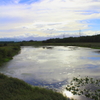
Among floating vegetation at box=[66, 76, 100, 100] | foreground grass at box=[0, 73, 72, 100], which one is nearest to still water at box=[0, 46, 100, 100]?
floating vegetation at box=[66, 76, 100, 100]

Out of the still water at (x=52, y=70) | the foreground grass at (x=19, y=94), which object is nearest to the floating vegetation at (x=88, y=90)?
the still water at (x=52, y=70)

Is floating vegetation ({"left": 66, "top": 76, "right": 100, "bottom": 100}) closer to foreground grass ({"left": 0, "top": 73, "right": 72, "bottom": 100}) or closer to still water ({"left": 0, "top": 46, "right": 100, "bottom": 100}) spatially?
still water ({"left": 0, "top": 46, "right": 100, "bottom": 100})

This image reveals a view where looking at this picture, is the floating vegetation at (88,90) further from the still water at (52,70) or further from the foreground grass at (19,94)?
the foreground grass at (19,94)

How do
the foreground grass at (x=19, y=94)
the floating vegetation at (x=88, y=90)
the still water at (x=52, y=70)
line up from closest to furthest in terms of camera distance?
the foreground grass at (x=19, y=94)
the floating vegetation at (x=88, y=90)
the still water at (x=52, y=70)

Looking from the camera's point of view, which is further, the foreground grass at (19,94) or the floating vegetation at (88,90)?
the floating vegetation at (88,90)

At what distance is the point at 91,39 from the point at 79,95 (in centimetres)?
8625

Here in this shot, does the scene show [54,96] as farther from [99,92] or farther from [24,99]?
[99,92]

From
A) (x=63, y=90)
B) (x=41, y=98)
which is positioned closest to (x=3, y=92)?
(x=41, y=98)

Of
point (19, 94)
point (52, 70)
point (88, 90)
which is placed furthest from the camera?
point (52, 70)

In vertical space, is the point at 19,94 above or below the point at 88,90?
above

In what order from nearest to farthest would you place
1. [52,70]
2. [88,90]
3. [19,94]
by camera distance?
[19,94]
[88,90]
[52,70]

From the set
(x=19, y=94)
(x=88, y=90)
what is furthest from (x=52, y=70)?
(x=19, y=94)

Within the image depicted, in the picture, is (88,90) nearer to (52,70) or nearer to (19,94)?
(19,94)

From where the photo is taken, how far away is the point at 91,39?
→ 8919 cm
